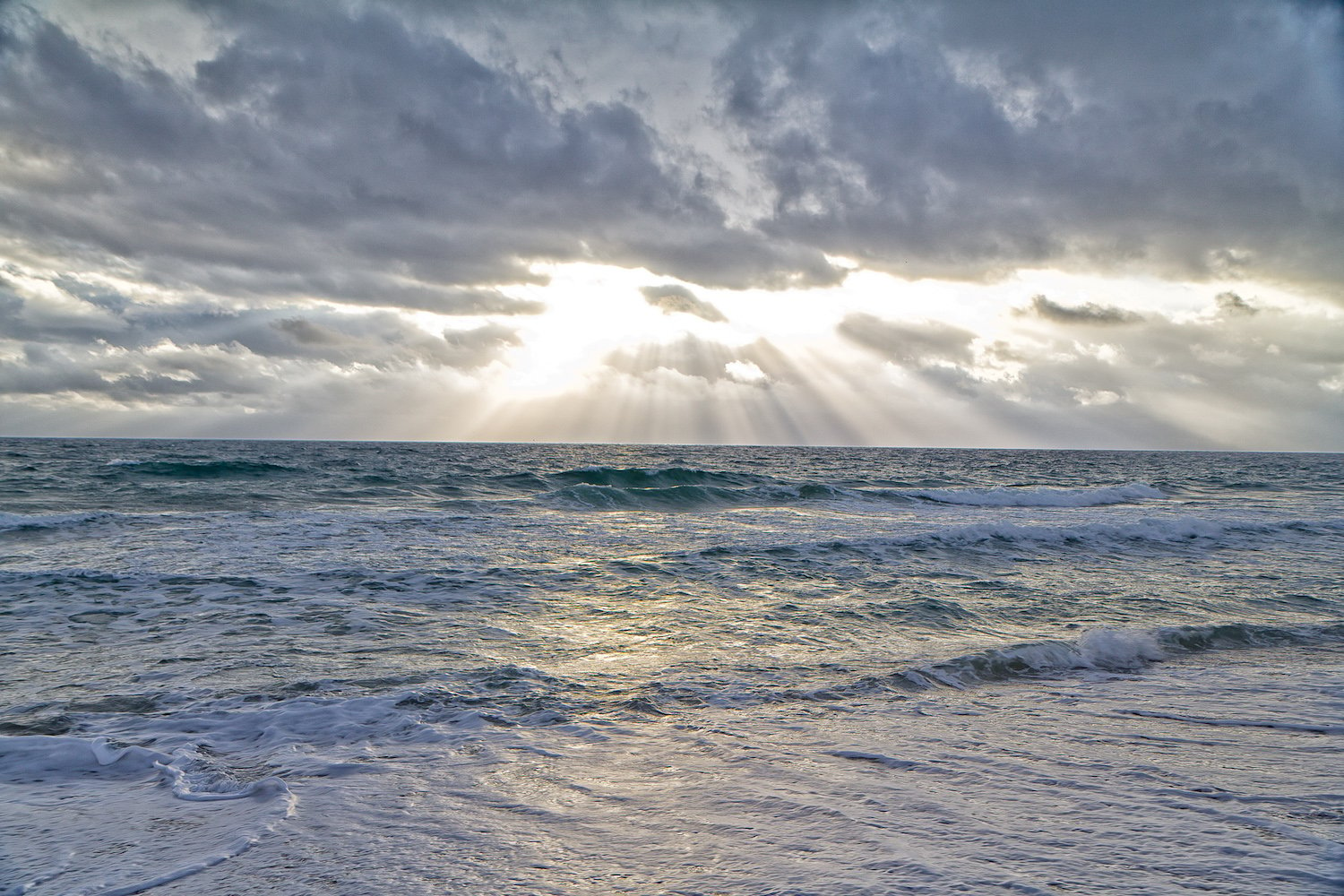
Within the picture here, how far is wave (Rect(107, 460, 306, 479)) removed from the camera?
119 ft

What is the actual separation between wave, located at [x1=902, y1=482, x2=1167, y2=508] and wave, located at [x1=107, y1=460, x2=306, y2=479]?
31.9m

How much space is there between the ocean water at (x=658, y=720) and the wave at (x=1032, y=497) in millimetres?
16830

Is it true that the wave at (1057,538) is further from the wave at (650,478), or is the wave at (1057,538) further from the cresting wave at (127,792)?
the wave at (650,478)

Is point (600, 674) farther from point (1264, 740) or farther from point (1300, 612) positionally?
point (1300, 612)

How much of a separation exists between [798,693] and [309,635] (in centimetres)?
641

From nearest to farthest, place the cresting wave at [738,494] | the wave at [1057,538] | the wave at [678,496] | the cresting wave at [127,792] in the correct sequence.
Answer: the cresting wave at [127,792]
the wave at [1057,538]
the wave at [678,496]
the cresting wave at [738,494]

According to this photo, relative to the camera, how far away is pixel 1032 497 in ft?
120

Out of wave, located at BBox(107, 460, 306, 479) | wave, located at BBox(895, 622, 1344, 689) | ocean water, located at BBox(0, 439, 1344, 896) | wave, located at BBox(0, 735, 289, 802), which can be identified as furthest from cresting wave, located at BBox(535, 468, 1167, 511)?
wave, located at BBox(0, 735, 289, 802)

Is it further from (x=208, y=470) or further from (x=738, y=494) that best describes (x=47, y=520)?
(x=738, y=494)

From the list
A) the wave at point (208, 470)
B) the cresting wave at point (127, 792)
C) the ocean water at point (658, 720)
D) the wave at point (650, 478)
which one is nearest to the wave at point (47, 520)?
the ocean water at point (658, 720)

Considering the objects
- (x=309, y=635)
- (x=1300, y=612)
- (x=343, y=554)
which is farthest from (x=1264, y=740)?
(x=343, y=554)

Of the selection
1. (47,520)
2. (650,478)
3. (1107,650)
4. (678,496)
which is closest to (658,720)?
(1107,650)

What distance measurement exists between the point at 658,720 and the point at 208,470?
1507 inches

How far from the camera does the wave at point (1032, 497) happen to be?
34719mm
